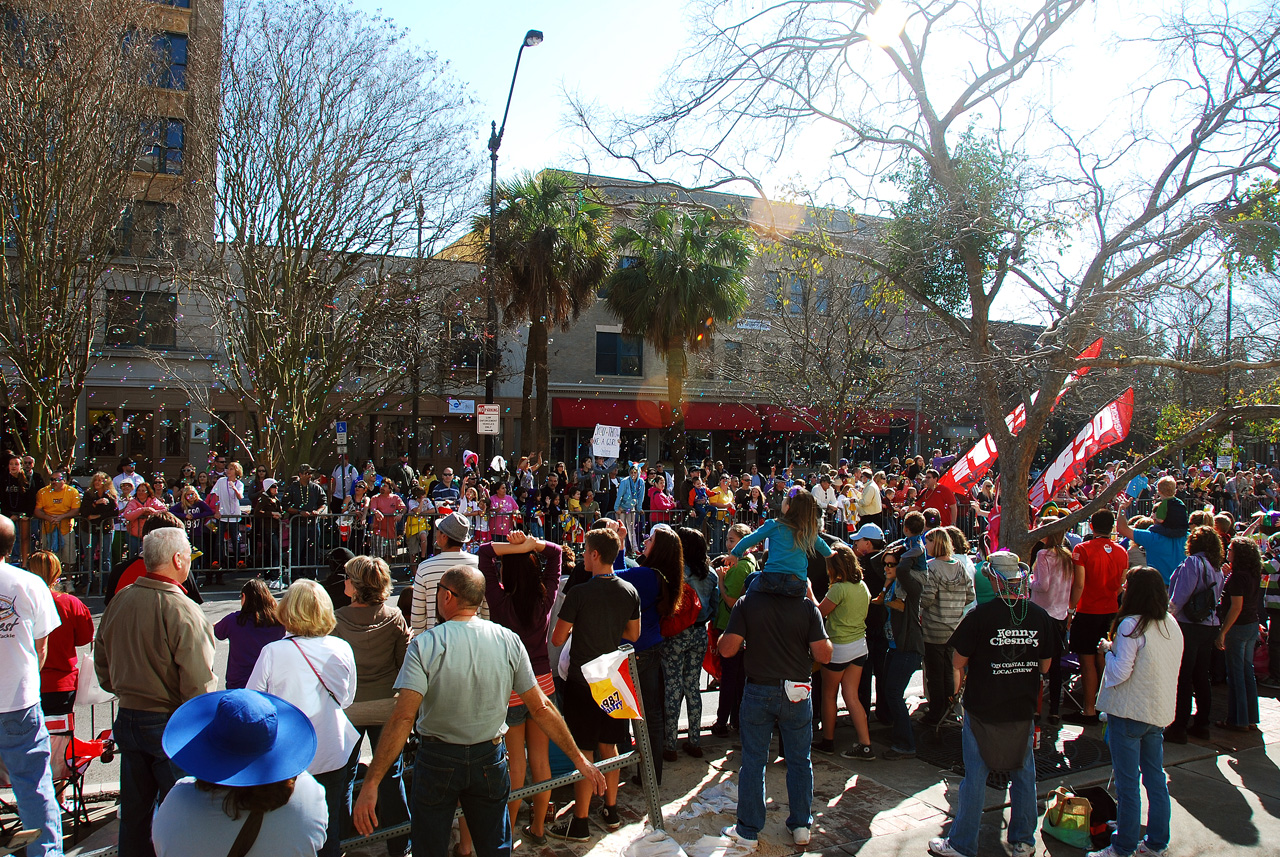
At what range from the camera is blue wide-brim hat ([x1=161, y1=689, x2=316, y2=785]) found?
2.24 m

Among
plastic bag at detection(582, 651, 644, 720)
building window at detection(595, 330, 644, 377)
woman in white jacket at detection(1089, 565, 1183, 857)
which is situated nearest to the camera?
plastic bag at detection(582, 651, 644, 720)

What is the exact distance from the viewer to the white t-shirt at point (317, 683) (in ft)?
11.3

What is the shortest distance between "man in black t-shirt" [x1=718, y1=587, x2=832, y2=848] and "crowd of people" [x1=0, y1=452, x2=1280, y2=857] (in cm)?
1

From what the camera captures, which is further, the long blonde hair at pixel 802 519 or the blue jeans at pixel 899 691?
the blue jeans at pixel 899 691

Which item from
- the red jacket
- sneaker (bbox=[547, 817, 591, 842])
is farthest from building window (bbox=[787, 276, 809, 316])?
the red jacket

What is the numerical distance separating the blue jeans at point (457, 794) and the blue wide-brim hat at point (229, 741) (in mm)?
1100

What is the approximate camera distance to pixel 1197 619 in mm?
6473

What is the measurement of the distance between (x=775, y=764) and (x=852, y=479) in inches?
468

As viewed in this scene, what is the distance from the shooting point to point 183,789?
2326 mm

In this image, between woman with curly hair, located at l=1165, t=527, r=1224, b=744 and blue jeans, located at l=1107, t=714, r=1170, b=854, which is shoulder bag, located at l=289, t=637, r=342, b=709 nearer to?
blue jeans, located at l=1107, t=714, r=1170, b=854

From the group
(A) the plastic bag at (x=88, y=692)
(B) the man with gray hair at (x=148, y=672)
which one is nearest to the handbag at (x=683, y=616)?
(B) the man with gray hair at (x=148, y=672)

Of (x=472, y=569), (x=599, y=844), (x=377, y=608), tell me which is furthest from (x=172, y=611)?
(x=599, y=844)

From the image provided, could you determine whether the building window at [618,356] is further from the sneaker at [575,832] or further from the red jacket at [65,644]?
the sneaker at [575,832]

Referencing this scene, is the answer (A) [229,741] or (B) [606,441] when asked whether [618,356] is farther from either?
(A) [229,741]
